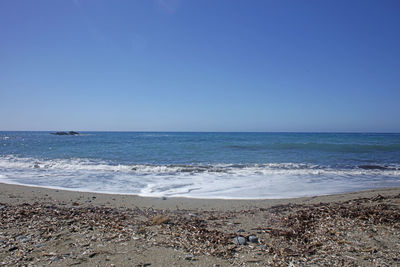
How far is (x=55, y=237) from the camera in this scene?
3.34 meters

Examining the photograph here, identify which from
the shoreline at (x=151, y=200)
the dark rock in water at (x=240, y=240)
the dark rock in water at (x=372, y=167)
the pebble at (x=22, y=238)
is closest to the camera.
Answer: the pebble at (x=22, y=238)

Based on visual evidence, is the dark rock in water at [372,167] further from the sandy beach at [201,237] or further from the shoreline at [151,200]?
the sandy beach at [201,237]

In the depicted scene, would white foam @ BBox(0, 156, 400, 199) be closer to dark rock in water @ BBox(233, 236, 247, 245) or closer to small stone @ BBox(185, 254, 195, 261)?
dark rock in water @ BBox(233, 236, 247, 245)

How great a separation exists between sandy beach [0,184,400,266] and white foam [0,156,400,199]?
8.24 ft

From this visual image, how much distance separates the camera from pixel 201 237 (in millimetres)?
3484

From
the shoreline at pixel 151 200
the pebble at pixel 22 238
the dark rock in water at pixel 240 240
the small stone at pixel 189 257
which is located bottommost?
the shoreline at pixel 151 200

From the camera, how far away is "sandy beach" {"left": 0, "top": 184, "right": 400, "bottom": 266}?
2820 mm

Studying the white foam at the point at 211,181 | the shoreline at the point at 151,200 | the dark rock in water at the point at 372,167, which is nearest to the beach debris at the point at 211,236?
the shoreline at the point at 151,200

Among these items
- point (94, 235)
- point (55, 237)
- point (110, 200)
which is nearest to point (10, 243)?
point (55, 237)

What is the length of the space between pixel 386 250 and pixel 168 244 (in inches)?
116

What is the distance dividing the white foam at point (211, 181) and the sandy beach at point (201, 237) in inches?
98.9

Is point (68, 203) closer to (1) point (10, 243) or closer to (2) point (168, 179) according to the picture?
(1) point (10, 243)

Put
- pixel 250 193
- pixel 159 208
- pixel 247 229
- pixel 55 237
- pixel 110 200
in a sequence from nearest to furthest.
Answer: pixel 55 237 → pixel 247 229 → pixel 159 208 → pixel 110 200 → pixel 250 193

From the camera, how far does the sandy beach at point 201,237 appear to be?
2820 mm
